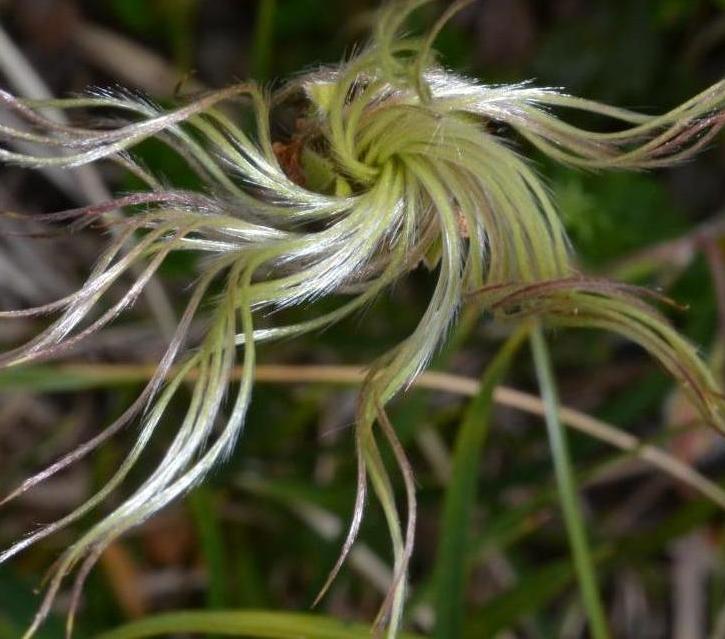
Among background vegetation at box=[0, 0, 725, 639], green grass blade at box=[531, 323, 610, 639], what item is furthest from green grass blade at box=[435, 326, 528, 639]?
background vegetation at box=[0, 0, 725, 639]

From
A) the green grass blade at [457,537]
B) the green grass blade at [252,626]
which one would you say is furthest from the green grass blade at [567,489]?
the green grass blade at [252,626]

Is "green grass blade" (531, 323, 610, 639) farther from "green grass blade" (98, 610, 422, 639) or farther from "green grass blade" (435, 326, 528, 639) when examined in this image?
"green grass blade" (98, 610, 422, 639)

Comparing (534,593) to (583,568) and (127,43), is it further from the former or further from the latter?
(127,43)

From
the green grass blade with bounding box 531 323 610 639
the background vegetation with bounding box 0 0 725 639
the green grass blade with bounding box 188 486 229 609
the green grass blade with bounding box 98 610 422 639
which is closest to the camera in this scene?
the green grass blade with bounding box 98 610 422 639

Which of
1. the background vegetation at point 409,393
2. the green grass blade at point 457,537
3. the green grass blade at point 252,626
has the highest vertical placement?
the background vegetation at point 409,393

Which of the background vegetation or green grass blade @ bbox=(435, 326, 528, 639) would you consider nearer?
green grass blade @ bbox=(435, 326, 528, 639)

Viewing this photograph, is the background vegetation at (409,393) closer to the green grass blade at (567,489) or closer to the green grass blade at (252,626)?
the green grass blade at (567,489)

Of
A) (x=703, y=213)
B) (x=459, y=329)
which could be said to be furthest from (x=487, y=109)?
(x=703, y=213)

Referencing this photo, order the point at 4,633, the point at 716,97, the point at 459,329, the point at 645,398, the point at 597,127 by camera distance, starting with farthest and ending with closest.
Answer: the point at 597,127
the point at 645,398
the point at 459,329
the point at 4,633
the point at 716,97
